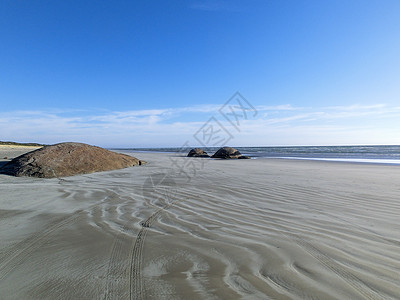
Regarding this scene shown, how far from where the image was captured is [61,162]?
7.03 m

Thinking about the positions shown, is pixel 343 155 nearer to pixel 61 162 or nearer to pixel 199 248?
pixel 61 162

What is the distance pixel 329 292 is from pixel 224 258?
77cm

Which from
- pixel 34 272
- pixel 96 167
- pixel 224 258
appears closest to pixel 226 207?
pixel 224 258

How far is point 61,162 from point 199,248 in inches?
258

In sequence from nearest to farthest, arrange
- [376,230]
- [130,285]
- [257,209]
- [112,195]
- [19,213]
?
1. [130,285]
2. [376,230]
3. [19,213]
4. [257,209]
5. [112,195]

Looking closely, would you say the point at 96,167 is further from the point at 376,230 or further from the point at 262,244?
the point at 376,230

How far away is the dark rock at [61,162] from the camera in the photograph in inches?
256

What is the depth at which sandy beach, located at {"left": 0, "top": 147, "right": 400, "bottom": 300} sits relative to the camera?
4.99 feet

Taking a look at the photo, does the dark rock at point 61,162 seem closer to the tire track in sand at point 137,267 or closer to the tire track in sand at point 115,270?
the tire track in sand at point 137,267

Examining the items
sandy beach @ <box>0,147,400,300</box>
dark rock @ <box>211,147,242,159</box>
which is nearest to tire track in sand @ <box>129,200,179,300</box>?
sandy beach @ <box>0,147,400,300</box>

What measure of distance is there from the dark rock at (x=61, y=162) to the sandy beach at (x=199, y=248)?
2803 mm

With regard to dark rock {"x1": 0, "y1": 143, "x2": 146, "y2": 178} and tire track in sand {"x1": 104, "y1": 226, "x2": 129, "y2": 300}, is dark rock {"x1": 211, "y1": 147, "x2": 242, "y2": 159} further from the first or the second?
tire track in sand {"x1": 104, "y1": 226, "x2": 129, "y2": 300}

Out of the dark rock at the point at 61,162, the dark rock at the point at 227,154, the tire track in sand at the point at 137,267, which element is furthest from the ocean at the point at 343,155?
the tire track in sand at the point at 137,267

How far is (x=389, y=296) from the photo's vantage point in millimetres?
1440
